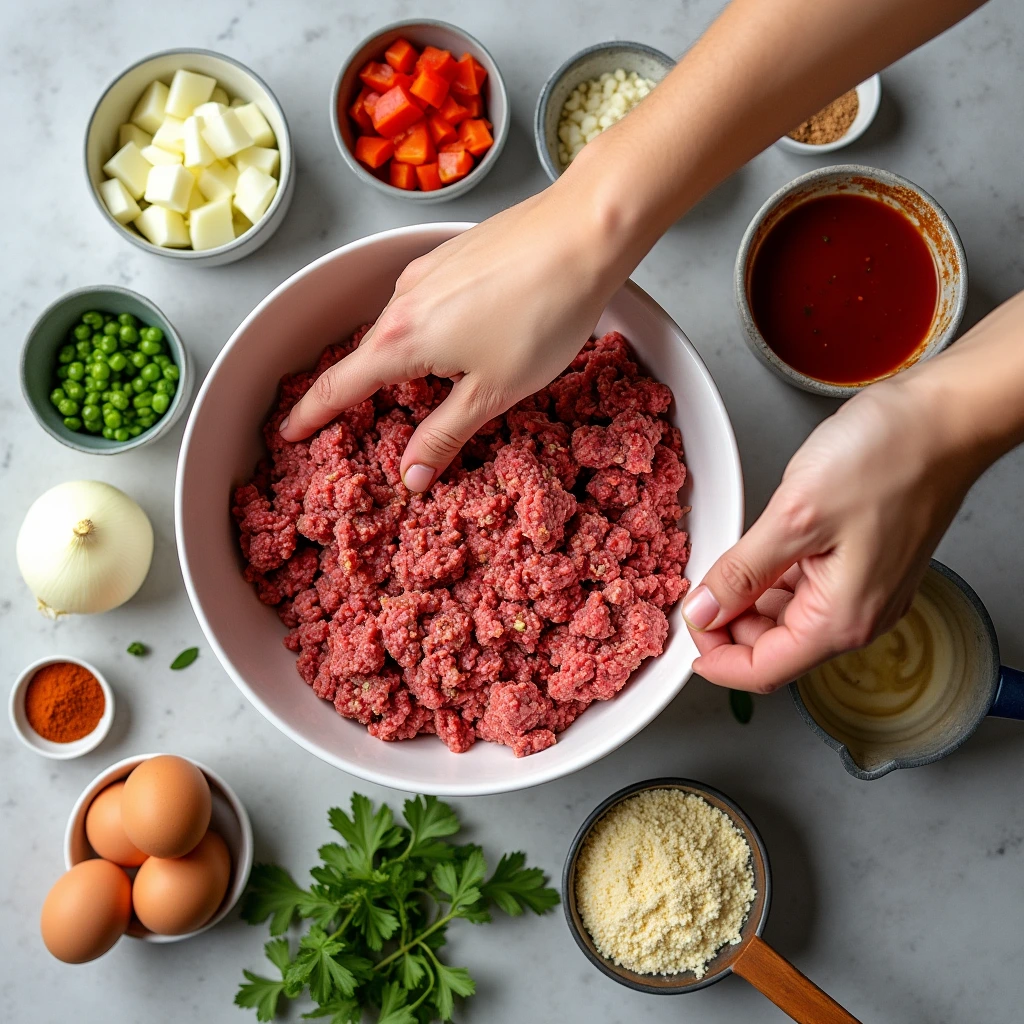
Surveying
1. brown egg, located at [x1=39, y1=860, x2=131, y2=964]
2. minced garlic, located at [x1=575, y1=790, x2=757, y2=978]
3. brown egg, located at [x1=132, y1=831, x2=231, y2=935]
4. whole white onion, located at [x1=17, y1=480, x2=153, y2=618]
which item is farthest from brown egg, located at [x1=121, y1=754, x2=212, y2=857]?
→ minced garlic, located at [x1=575, y1=790, x2=757, y2=978]

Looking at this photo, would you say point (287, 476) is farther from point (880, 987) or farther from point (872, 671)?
point (880, 987)

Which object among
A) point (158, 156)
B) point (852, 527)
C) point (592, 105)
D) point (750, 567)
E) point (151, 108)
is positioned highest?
point (592, 105)

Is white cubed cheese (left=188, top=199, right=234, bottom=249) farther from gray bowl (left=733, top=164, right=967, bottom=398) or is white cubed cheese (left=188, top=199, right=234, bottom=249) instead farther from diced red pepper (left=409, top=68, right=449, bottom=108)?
gray bowl (left=733, top=164, right=967, bottom=398)

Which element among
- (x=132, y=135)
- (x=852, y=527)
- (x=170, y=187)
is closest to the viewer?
(x=852, y=527)

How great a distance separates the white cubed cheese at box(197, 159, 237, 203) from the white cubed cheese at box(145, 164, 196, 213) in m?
0.04

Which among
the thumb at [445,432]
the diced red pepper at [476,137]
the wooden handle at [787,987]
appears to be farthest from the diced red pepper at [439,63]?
the wooden handle at [787,987]

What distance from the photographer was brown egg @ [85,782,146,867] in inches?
94.6

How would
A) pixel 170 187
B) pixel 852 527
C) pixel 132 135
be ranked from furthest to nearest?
1. pixel 132 135
2. pixel 170 187
3. pixel 852 527

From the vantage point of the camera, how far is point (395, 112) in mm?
2424

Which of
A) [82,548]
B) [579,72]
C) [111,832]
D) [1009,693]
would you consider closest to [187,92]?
[579,72]

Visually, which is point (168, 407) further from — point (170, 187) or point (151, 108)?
point (151, 108)

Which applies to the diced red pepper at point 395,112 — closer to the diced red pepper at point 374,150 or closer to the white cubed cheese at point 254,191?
the diced red pepper at point 374,150

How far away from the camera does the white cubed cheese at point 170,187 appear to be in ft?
7.96

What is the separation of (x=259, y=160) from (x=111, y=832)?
179 centimetres
